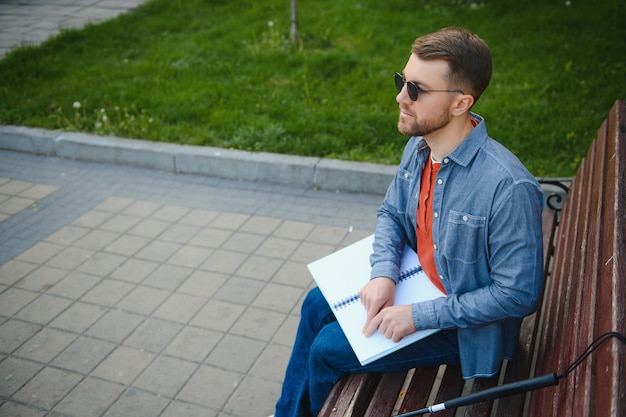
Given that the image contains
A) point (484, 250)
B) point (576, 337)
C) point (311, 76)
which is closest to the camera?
point (576, 337)

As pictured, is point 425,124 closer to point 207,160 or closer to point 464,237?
point 464,237

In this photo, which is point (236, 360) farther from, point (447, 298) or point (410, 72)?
point (410, 72)

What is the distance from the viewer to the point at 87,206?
5523 mm

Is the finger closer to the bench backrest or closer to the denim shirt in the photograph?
the denim shirt

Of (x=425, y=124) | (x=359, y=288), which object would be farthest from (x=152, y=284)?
(x=425, y=124)

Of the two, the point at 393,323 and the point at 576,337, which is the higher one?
the point at 576,337

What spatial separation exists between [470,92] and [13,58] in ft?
25.7

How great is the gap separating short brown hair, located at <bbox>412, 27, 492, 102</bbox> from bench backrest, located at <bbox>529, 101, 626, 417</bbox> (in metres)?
0.70

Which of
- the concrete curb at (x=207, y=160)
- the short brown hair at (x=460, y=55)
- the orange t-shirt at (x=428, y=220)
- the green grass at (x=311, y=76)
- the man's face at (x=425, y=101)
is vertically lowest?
the concrete curb at (x=207, y=160)

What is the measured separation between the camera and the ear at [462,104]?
7.55 feet

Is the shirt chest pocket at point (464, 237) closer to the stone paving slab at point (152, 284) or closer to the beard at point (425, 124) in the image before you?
the beard at point (425, 124)

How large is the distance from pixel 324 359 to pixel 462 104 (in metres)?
1.12

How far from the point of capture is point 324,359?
248 cm

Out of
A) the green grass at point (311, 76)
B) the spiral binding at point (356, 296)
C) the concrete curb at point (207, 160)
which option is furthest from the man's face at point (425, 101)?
the green grass at point (311, 76)
